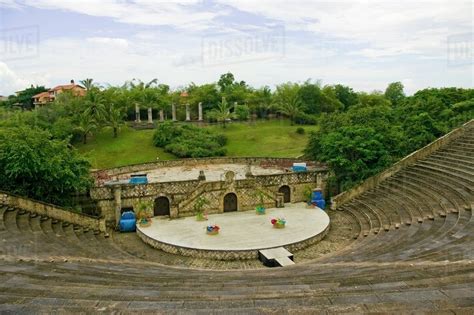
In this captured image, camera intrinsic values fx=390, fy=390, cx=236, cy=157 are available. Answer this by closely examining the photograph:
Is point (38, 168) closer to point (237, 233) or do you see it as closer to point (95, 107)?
point (237, 233)

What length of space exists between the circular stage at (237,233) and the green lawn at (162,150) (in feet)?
59.4

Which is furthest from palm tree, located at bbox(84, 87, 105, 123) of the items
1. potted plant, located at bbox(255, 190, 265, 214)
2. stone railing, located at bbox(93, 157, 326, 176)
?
potted plant, located at bbox(255, 190, 265, 214)

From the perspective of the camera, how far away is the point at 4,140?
2188cm

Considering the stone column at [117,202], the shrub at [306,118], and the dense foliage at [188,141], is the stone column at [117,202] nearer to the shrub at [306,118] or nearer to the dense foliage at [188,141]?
the dense foliage at [188,141]

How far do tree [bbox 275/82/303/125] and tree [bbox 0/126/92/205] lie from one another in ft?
134

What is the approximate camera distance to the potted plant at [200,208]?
2311 centimetres

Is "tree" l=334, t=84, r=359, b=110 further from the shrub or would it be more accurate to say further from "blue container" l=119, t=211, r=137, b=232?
"blue container" l=119, t=211, r=137, b=232

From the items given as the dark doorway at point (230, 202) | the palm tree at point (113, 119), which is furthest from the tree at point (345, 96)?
the dark doorway at point (230, 202)

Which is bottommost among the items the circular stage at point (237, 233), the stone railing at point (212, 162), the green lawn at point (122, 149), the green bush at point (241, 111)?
the circular stage at point (237, 233)

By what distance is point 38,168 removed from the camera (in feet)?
69.4

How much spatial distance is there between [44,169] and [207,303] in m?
17.4

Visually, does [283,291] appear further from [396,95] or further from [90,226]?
[396,95]

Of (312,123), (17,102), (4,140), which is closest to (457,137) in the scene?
(4,140)

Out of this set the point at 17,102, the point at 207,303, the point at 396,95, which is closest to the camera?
the point at 207,303
